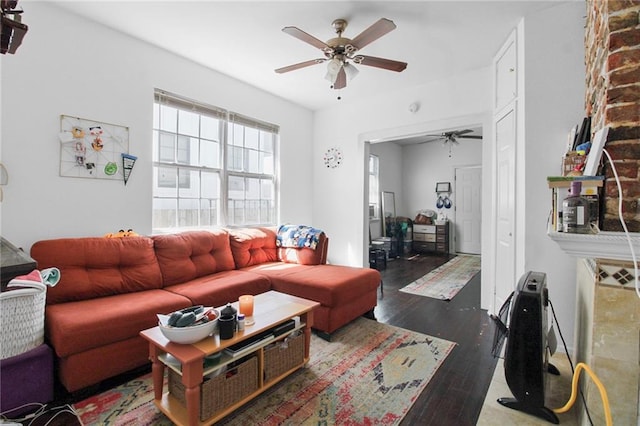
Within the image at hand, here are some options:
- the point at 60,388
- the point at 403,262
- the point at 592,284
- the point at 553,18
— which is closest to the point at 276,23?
the point at 553,18

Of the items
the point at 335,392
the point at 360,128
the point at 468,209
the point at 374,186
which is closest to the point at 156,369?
the point at 335,392

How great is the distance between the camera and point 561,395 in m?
1.78

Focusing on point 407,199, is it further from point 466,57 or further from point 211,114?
point 211,114

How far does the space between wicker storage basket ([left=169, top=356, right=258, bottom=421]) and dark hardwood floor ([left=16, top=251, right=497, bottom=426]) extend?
22.3 inches

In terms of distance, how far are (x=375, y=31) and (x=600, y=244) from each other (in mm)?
1900

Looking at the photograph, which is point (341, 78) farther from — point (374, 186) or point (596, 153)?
point (374, 186)

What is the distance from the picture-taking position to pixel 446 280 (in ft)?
14.5

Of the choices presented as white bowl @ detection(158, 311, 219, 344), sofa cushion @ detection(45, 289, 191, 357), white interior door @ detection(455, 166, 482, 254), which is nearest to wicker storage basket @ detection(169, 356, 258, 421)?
white bowl @ detection(158, 311, 219, 344)

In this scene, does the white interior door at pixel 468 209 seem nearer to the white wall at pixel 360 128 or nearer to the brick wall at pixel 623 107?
the white wall at pixel 360 128

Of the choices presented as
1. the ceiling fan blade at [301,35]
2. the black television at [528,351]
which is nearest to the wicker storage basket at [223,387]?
the black television at [528,351]

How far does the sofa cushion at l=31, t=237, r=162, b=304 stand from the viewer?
208cm

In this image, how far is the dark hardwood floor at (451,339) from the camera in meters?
1.65

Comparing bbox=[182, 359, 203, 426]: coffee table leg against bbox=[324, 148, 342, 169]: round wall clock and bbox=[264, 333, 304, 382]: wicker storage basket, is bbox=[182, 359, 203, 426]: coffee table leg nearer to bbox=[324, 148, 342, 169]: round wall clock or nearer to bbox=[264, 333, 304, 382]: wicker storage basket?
bbox=[264, 333, 304, 382]: wicker storage basket

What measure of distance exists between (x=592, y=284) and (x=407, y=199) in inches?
248
